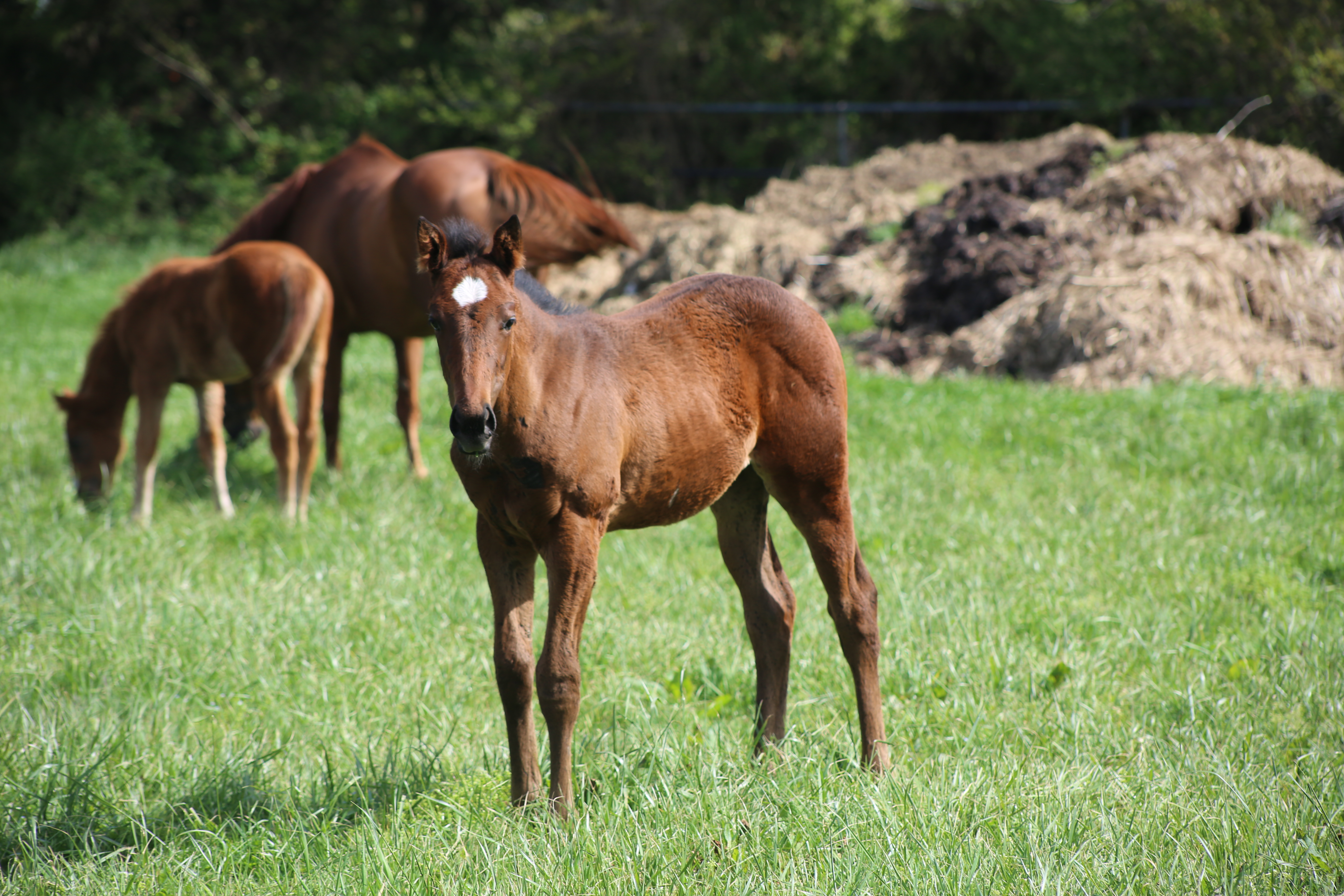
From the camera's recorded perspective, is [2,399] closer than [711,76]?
Yes

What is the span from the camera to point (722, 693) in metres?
3.71

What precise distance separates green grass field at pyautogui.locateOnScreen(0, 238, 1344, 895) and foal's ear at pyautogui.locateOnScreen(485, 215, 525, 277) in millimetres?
1370

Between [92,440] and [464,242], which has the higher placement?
[464,242]

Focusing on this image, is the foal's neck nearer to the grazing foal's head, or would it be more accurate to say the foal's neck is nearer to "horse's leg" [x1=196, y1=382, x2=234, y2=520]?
"horse's leg" [x1=196, y1=382, x2=234, y2=520]

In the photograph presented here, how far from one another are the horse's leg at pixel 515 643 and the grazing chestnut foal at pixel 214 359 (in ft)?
11.4

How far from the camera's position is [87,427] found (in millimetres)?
6355

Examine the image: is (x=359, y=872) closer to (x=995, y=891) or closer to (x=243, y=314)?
(x=995, y=891)

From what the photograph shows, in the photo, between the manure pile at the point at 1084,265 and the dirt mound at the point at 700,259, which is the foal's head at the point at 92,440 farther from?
the dirt mound at the point at 700,259

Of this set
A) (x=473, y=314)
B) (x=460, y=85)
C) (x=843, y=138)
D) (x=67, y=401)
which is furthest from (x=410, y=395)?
(x=460, y=85)

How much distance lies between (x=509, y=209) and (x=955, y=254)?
4.93m

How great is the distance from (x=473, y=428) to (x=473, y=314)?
11.2 inches

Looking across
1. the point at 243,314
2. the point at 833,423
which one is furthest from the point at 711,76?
the point at 833,423

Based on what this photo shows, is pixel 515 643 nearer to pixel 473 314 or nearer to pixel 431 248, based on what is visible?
pixel 473 314

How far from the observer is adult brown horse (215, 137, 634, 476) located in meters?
6.20
